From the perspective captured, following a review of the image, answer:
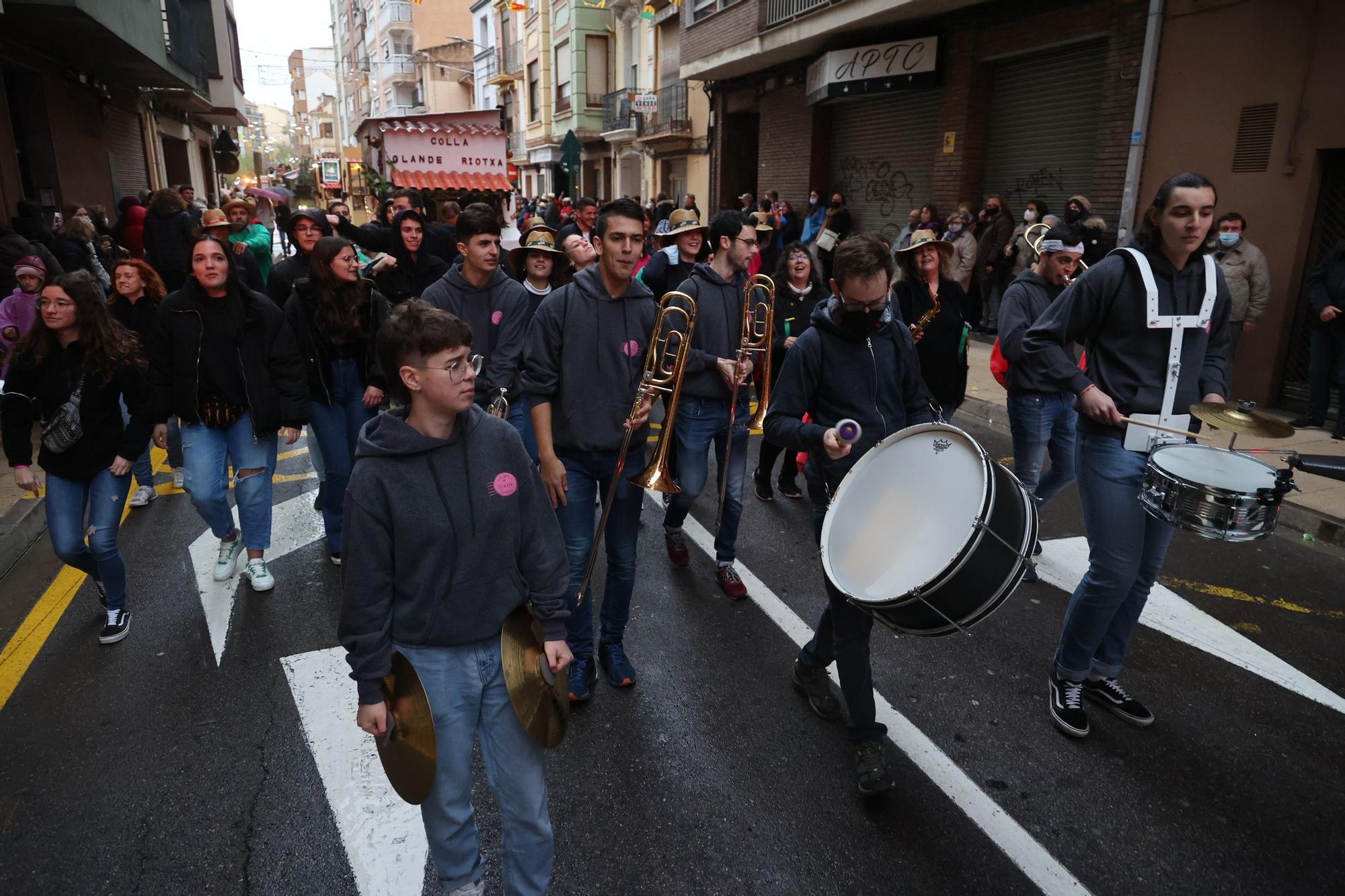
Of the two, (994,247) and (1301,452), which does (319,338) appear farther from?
(994,247)

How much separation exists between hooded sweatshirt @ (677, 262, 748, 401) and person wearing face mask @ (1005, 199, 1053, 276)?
24.7 ft

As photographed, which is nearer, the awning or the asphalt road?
the asphalt road

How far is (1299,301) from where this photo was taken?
876 cm

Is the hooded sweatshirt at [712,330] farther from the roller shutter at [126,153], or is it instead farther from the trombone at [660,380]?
the roller shutter at [126,153]

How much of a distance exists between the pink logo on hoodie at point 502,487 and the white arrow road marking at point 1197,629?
3466 millimetres

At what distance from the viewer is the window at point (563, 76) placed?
3369 cm

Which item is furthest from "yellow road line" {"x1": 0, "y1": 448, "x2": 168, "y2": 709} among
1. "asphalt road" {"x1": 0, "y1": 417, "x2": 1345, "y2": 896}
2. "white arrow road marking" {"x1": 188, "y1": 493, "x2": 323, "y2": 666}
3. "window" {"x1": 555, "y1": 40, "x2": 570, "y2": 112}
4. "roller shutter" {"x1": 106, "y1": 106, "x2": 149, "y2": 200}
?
"window" {"x1": 555, "y1": 40, "x2": 570, "y2": 112}

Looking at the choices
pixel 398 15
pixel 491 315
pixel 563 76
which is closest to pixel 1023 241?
pixel 491 315

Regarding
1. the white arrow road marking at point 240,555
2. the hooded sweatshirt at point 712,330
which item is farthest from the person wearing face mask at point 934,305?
the white arrow road marking at point 240,555

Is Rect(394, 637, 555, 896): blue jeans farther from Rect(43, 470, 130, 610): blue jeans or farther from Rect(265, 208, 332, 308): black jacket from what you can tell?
Rect(265, 208, 332, 308): black jacket

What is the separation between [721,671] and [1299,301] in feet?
26.4

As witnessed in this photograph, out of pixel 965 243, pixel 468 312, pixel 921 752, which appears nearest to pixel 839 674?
pixel 921 752

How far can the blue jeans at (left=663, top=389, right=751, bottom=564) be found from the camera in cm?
467

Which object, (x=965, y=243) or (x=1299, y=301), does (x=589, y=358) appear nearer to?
(x=1299, y=301)
